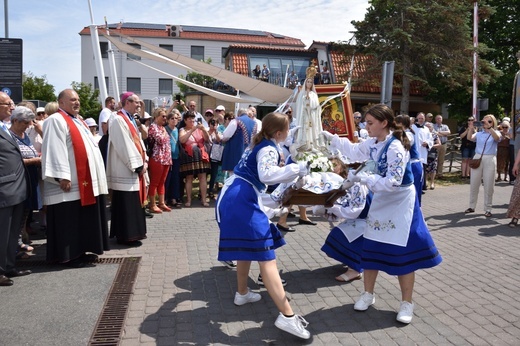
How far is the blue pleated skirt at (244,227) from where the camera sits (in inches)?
149

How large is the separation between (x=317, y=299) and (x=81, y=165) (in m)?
2.97

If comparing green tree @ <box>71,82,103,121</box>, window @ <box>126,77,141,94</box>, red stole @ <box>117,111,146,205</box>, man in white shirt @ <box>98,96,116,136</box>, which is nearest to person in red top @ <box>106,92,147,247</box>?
red stole @ <box>117,111,146,205</box>

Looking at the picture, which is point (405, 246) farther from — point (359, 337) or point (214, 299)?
point (214, 299)

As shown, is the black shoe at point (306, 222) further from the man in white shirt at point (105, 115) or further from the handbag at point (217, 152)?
the man in white shirt at point (105, 115)

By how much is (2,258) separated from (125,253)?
1575 millimetres

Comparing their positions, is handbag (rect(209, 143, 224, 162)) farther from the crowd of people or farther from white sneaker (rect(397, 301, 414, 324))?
white sneaker (rect(397, 301, 414, 324))

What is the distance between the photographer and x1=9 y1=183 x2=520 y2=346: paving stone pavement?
374 cm

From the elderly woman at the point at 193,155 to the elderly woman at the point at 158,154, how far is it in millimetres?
784

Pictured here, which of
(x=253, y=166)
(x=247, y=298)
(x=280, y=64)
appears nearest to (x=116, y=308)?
(x=247, y=298)

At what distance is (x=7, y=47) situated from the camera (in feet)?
31.9

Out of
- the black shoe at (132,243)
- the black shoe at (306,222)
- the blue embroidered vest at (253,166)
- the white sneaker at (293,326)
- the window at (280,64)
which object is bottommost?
the black shoe at (132,243)

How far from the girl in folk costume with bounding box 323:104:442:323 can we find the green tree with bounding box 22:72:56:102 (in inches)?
1198

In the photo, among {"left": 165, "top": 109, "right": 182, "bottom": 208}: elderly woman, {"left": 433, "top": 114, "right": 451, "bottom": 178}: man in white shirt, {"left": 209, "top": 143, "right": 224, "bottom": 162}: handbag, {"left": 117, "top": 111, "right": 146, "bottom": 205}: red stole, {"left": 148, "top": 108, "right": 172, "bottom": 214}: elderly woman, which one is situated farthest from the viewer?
{"left": 433, "top": 114, "right": 451, "bottom": 178}: man in white shirt

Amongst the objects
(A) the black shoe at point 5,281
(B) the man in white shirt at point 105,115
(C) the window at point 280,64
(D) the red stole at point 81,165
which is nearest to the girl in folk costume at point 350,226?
(D) the red stole at point 81,165
